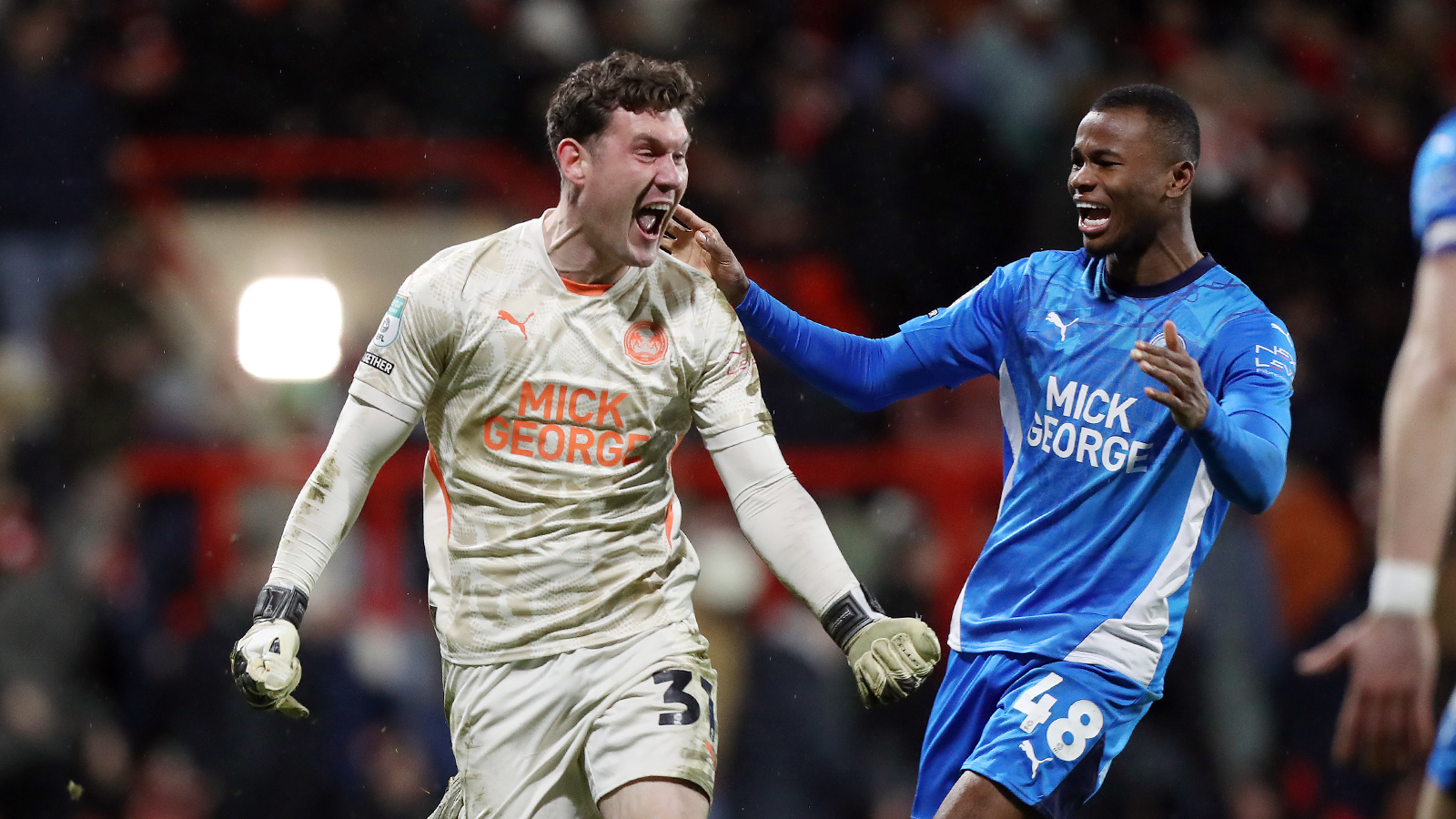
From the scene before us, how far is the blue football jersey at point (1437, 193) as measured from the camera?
2967 millimetres

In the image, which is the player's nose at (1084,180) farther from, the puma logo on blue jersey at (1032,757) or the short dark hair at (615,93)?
the puma logo on blue jersey at (1032,757)

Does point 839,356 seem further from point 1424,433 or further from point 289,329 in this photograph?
point 289,329

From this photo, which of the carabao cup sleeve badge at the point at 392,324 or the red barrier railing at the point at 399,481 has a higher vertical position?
the carabao cup sleeve badge at the point at 392,324

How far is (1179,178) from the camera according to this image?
13.2 ft

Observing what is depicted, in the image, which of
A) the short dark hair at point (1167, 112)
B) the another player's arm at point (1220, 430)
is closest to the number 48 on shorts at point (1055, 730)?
the another player's arm at point (1220, 430)

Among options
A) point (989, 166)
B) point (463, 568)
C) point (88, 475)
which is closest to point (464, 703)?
point (463, 568)

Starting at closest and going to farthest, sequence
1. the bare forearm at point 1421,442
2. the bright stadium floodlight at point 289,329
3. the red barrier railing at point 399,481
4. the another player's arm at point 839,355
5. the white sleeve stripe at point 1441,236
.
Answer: the bare forearm at point 1421,442 → the white sleeve stripe at point 1441,236 → the another player's arm at point 839,355 → the red barrier railing at point 399,481 → the bright stadium floodlight at point 289,329

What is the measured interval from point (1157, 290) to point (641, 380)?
4.20 feet

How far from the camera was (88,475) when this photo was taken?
7.59 metres

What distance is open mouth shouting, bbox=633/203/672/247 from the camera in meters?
3.83

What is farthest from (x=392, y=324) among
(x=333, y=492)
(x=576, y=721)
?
(x=576, y=721)

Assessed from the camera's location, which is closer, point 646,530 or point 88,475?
point 646,530

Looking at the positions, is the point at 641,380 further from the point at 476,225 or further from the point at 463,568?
the point at 476,225

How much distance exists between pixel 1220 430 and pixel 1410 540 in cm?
63
